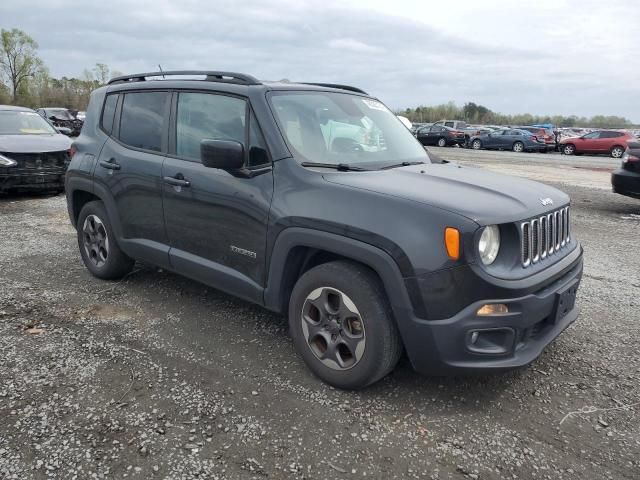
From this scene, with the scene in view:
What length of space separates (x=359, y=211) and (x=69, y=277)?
3.58 metres

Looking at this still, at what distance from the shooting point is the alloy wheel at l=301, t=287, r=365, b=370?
3.00m

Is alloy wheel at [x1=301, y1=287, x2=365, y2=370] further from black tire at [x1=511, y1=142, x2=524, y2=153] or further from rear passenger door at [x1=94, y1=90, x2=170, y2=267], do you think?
black tire at [x1=511, y1=142, x2=524, y2=153]

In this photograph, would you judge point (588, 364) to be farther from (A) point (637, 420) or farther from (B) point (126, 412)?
(B) point (126, 412)

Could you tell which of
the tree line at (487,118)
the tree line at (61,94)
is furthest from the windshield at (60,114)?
the tree line at (487,118)

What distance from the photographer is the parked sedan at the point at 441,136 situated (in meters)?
32.9

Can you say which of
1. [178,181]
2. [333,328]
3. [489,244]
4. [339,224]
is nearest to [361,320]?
[333,328]

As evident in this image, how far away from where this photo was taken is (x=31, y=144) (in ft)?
31.0

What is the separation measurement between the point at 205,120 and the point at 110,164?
47.5 inches

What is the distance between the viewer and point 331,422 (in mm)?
2863

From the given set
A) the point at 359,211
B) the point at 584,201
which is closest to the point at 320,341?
the point at 359,211

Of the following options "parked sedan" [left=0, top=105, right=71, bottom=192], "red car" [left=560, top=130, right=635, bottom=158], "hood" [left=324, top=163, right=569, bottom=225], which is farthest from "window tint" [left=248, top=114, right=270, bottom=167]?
"red car" [left=560, top=130, right=635, bottom=158]

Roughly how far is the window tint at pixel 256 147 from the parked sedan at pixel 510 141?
97.7 feet

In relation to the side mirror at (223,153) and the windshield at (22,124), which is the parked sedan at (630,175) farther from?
the windshield at (22,124)

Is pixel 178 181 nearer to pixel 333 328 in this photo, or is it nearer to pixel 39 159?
pixel 333 328
